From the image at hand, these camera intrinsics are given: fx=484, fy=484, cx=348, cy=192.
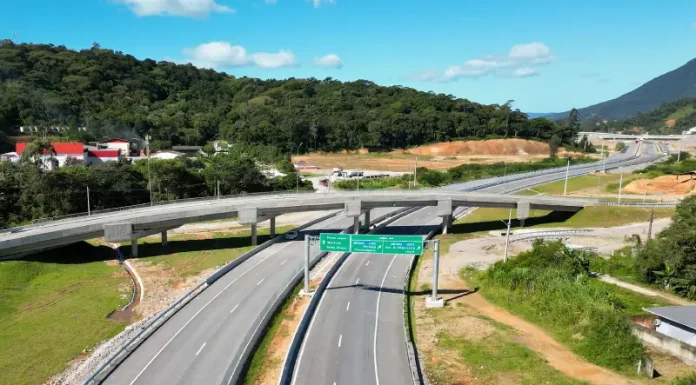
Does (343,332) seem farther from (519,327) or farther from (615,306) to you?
(615,306)

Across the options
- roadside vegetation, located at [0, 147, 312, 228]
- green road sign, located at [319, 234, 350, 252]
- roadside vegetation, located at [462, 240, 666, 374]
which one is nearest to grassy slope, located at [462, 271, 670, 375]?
roadside vegetation, located at [462, 240, 666, 374]

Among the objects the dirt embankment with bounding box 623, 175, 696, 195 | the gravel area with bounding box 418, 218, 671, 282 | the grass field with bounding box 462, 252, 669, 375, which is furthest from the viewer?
the dirt embankment with bounding box 623, 175, 696, 195

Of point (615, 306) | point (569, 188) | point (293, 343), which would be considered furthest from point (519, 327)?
point (569, 188)

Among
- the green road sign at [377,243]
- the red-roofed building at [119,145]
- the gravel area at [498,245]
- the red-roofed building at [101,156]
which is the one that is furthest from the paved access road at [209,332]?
the red-roofed building at [119,145]

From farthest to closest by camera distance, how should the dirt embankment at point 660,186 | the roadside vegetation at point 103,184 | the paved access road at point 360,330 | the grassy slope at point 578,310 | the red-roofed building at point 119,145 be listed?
the red-roofed building at point 119,145 < the dirt embankment at point 660,186 < the roadside vegetation at point 103,184 < the grassy slope at point 578,310 < the paved access road at point 360,330

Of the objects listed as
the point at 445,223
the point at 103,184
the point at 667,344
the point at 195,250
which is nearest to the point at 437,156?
the point at 445,223

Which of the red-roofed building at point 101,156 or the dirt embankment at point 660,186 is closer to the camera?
the dirt embankment at point 660,186

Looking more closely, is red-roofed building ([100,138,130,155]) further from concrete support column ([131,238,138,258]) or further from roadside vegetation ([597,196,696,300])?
→ roadside vegetation ([597,196,696,300])

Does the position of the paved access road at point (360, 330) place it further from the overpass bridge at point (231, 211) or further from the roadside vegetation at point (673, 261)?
the roadside vegetation at point (673, 261)
